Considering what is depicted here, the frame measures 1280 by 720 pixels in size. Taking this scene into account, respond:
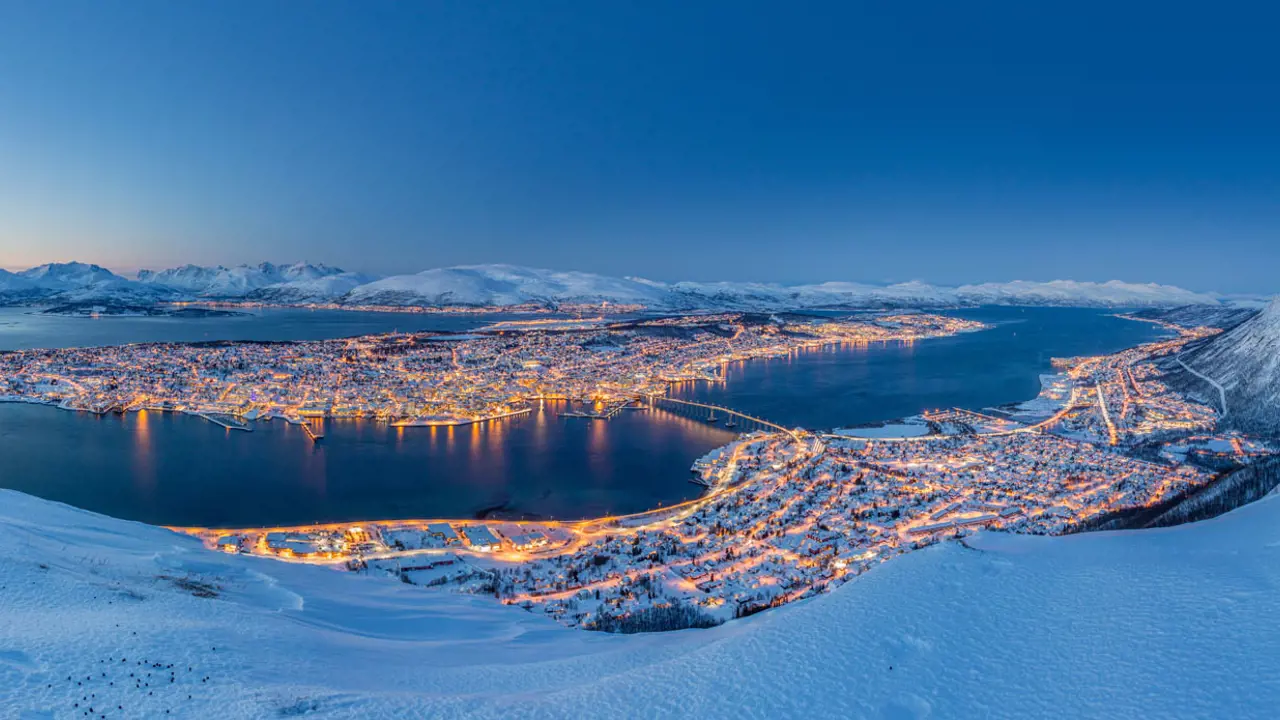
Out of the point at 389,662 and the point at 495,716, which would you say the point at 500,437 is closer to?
the point at 389,662

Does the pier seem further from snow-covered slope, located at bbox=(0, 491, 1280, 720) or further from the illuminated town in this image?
snow-covered slope, located at bbox=(0, 491, 1280, 720)

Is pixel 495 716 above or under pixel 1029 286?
under

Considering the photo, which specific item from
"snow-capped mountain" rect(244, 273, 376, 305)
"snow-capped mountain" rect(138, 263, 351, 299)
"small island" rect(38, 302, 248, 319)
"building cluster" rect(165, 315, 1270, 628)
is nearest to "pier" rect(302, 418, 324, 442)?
"building cluster" rect(165, 315, 1270, 628)

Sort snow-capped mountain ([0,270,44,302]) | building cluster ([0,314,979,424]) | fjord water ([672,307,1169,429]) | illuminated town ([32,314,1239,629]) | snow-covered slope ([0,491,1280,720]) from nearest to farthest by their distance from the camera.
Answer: snow-covered slope ([0,491,1280,720]) < illuminated town ([32,314,1239,629]) < building cluster ([0,314,979,424]) < fjord water ([672,307,1169,429]) < snow-capped mountain ([0,270,44,302])

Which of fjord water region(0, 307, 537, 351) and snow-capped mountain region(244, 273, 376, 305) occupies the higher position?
snow-capped mountain region(244, 273, 376, 305)

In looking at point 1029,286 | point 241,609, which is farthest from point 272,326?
point 1029,286

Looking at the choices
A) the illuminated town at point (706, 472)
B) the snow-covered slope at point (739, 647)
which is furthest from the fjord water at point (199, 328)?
the snow-covered slope at point (739, 647)

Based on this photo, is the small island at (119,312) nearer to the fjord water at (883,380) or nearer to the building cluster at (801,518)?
the fjord water at (883,380)
